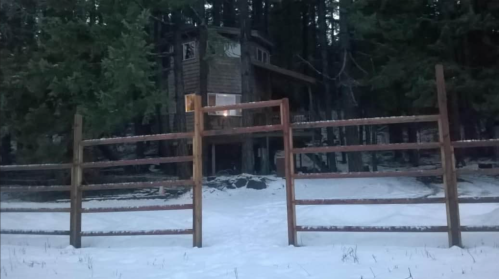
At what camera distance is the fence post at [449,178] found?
6977 millimetres

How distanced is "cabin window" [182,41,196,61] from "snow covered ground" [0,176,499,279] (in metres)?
14.7

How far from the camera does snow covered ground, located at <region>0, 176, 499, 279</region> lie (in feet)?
19.8

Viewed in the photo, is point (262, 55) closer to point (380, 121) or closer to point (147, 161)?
point (147, 161)

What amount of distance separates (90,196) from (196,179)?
10911 millimetres

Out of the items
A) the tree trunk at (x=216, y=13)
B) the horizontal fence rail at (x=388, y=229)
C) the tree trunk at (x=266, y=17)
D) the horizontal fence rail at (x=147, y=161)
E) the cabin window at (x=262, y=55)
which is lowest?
the horizontal fence rail at (x=388, y=229)

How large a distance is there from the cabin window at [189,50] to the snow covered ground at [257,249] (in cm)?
1474

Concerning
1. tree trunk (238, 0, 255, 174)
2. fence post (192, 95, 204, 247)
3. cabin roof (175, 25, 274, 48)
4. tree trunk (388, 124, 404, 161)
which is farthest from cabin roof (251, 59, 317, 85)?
fence post (192, 95, 204, 247)

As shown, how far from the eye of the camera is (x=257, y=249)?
7.43 meters

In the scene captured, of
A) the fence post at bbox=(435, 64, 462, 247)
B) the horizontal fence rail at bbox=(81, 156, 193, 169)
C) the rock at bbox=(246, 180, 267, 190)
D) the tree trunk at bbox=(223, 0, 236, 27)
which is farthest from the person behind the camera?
the tree trunk at bbox=(223, 0, 236, 27)

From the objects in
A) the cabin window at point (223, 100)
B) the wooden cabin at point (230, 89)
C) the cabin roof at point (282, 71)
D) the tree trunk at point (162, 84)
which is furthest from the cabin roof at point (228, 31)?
the cabin window at point (223, 100)

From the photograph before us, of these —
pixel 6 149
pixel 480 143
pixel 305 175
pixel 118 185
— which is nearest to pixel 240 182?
pixel 6 149

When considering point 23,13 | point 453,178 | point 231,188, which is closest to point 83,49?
point 23,13

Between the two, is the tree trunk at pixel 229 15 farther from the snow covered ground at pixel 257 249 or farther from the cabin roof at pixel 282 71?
the snow covered ground at pixel 257 249

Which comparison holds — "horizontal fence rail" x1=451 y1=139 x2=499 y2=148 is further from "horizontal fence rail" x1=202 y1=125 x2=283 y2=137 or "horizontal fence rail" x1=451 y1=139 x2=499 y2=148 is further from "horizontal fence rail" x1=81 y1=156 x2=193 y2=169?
"horizontal fence rail" x1=81 y1=156 x2=193 y2=169
